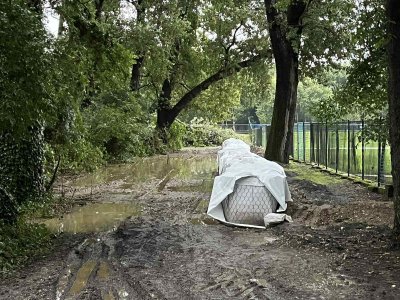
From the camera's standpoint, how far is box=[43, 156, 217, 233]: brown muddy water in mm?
9883

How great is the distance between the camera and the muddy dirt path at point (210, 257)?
5.43 meters

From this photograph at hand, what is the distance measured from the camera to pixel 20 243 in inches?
293

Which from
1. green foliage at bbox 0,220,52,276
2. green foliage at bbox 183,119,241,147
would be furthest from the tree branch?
green foliage at bbox 0,220,52,276

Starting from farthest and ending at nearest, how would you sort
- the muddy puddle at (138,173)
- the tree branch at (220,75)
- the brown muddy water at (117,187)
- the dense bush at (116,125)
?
the tree branch at (220,75)
the dense bush at (116,125)
the muddy puddle at (138,173)
the brown muddy water at (117,187)

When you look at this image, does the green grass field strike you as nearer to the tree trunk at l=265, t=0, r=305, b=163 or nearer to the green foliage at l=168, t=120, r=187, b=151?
the tree trunk at l=265, t=0, r=305, b=163

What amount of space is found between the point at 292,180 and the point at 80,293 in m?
9.97

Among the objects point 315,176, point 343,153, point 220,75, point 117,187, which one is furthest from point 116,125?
point 343,153

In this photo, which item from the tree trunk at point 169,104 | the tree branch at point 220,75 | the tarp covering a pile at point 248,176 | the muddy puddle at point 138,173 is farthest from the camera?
the tree trunk at point 169,104

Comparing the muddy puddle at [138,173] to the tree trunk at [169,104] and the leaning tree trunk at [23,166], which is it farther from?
the tree trunk at [169,104]

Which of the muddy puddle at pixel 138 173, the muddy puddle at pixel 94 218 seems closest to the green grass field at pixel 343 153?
the muddy puddle at pixel 138 173

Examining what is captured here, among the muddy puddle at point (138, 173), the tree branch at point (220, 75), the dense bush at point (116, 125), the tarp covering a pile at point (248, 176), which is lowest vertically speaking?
the muddy puddle at point (138, 173)

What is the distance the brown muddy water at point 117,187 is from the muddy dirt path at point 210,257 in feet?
0.22

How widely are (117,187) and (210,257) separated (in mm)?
9322

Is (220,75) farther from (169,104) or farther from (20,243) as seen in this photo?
(20,243)
